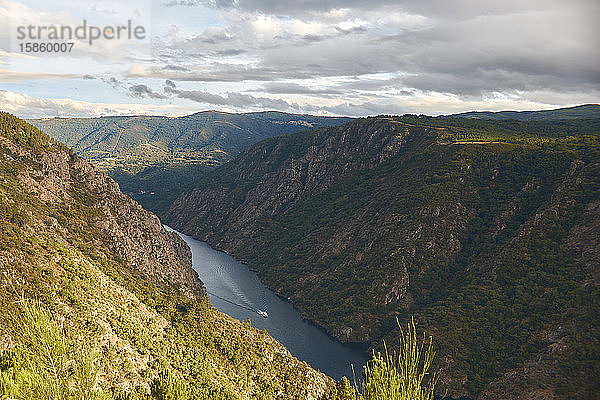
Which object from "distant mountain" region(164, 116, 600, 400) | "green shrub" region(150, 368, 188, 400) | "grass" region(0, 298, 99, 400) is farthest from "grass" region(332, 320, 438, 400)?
"distant mountain" region(164, 116, 600, 400)

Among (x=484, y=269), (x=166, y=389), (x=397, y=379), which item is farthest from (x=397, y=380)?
(x=484, y=269)

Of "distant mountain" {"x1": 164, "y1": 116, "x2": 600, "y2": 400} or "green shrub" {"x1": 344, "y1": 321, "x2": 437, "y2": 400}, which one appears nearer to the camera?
"green shrub" {"x1": 344, "y1": 321, "x2": 437, "y2": 400}

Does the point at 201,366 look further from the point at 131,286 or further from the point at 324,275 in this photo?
the point at 324,275

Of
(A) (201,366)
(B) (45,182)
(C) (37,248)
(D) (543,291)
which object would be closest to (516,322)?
(D) (543,291)

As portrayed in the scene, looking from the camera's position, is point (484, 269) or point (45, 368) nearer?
point (45, 368)

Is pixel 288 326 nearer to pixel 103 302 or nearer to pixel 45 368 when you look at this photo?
pixel 103 302

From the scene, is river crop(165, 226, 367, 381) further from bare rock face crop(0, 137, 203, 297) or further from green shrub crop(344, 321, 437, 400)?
green shrub crop(344, 321, 437, 400)

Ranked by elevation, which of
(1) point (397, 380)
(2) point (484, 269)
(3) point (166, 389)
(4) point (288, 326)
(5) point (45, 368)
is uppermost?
(1) point (397, 380)

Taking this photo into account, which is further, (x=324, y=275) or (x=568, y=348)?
(x=324, y=275)
